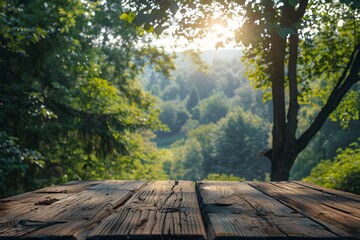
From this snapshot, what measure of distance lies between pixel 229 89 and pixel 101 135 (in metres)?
161

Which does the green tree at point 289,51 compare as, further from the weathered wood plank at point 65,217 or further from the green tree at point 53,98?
the weathered wood plank at point 65,217

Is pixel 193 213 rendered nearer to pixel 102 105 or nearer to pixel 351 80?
pixel 351 80

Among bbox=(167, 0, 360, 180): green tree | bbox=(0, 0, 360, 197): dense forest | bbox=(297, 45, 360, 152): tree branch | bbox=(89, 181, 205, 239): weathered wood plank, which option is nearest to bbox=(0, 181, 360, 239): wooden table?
bbox=(89, 181, 205, 239): weathered wood plank

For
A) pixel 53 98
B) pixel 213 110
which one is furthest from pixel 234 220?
pixel 213 110

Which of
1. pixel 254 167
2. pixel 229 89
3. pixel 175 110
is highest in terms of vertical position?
pixel 229 89

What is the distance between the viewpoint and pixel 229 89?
17050 centimetres

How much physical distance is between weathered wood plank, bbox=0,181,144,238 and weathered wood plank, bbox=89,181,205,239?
0.26 ft

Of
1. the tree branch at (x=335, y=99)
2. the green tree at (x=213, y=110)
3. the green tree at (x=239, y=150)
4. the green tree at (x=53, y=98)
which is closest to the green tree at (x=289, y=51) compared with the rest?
the tree branch at (x=335, y=99)

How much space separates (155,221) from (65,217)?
0.40 m

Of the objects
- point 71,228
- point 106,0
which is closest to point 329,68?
point 71,228

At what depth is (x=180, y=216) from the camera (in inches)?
65.9

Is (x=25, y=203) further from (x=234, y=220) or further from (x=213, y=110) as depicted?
(x=213, y=110)

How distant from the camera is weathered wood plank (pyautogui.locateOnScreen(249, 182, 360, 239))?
1470mm

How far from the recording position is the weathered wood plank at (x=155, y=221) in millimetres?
1356
